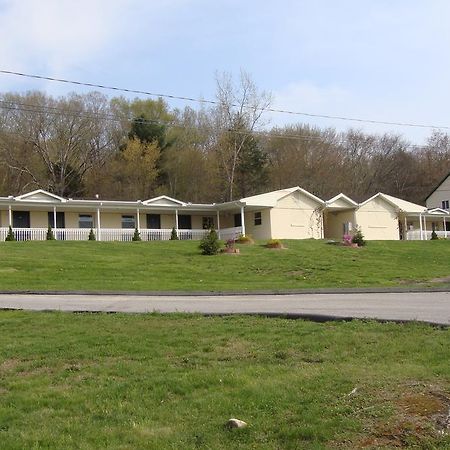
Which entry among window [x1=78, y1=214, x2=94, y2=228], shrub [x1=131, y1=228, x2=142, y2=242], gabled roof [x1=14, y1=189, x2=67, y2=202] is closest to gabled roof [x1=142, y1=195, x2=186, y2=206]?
shrub [x1=131, y1=228, x2=142, y2=242]

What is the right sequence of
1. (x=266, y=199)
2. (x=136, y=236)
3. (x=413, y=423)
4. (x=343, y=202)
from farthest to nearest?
(x=343, y=202), (x=266, y=199), (x=136, y=236), (x=413, y=423)

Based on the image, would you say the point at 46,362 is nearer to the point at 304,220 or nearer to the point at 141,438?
the point at 141,438

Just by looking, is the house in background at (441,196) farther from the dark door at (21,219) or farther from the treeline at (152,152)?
the dark door at (21,219)

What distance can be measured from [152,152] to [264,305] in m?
48.5

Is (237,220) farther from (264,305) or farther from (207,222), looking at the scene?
(264,305)

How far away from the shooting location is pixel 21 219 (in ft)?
132

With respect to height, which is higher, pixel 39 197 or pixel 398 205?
pixel 39 197

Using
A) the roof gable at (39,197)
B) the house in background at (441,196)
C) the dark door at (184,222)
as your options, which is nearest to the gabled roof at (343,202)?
the dark door at (184,222)

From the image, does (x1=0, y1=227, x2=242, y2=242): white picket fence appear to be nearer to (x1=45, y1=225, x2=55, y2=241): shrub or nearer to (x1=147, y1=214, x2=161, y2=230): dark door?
(x1=45, y1=225, x2=55, y2=241): shrub

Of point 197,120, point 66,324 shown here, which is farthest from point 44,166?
point 66,324

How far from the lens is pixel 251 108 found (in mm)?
56594

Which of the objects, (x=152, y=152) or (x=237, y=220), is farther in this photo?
(x=152, y=152)

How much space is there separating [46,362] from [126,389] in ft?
6.15

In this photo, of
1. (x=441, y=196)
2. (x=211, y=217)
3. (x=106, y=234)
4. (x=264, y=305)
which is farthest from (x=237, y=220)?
(x=264, y=305)
